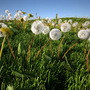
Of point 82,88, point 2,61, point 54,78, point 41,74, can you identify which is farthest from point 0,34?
point 82,88

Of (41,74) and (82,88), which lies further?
(41,74)

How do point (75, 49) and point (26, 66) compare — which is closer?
point (26, 66)

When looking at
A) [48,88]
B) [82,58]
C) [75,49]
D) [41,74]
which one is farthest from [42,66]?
[75,49]

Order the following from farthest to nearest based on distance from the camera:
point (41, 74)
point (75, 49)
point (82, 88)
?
point (75, 49)
point (41, 74)
point (82, 88)

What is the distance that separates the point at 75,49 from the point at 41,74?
999 mm

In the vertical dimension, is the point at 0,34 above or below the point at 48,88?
above

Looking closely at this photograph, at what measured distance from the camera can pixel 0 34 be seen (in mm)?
1113

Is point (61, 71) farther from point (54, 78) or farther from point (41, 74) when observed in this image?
point (41, 74)

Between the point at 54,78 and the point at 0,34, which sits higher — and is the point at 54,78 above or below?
below

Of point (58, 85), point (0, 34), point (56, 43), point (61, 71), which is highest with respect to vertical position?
point (0, 34)

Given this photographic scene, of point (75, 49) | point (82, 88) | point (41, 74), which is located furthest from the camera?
point (75, 49)

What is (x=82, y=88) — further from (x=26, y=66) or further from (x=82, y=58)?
(x=26, y=66)

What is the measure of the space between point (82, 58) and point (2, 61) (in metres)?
1.07

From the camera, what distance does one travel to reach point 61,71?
4.13ft
